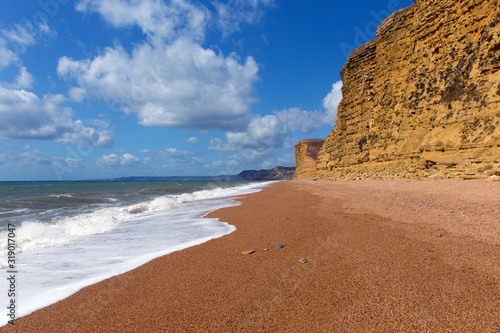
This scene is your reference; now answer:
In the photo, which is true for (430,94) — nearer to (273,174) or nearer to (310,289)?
(310,289)

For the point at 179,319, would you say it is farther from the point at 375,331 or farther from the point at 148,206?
the point at 148,206

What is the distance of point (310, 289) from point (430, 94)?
675 inches

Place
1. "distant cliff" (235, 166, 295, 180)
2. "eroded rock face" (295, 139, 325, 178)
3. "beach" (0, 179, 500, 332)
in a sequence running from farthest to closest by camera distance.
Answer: "distant cliff" (235, 166, 295, 180), "eroded rock face" (295, 139, 325, 178), "beach" (0, 179, 500, 332)

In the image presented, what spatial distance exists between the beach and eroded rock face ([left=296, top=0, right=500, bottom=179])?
9.97m

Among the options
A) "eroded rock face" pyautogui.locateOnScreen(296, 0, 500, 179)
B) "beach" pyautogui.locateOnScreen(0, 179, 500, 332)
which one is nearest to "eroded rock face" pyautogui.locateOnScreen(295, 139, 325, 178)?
"eroded rock face" pyautogui.locateOnScreen(296, 0, 500, 179)

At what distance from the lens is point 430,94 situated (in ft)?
48.0

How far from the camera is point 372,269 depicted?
8.31ft

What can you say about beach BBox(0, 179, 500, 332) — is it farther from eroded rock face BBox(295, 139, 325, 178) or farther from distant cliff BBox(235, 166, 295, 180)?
distant cliff BBox(235, 166, 295, 180)

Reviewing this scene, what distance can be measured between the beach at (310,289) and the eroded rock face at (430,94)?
997 cm

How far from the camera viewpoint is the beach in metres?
1.73

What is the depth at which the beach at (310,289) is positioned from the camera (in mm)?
1731

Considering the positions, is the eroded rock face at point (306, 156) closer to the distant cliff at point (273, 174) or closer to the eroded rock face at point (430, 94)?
the eroded rock face at point (430, 94)

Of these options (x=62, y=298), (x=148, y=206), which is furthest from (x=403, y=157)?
(x=62, y=298)

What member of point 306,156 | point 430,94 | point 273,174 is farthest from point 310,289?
point 273,174
